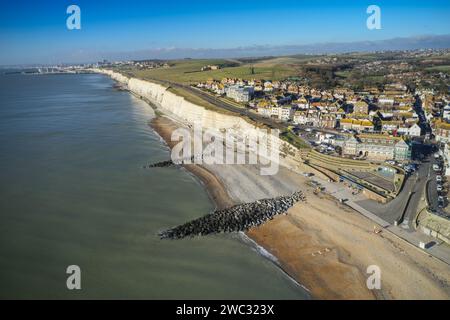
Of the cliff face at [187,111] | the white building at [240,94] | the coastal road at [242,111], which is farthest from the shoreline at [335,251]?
the white building at [240,94]

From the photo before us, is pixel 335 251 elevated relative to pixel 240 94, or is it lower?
lower

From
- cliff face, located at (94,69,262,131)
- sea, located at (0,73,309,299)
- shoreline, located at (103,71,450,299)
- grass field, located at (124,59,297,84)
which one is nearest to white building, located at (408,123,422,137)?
cliff face, located at (94,69,262,131)

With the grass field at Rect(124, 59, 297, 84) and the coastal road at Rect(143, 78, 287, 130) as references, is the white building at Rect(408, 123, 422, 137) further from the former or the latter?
the grass field at Rect(124, 59, 297, 84)

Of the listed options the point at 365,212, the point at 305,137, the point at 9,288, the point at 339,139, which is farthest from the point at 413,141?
the point at 9,288

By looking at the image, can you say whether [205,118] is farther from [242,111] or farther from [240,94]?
[240,94]

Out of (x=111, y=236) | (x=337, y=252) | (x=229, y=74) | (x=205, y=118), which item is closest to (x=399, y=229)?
(x=337, y=252)
